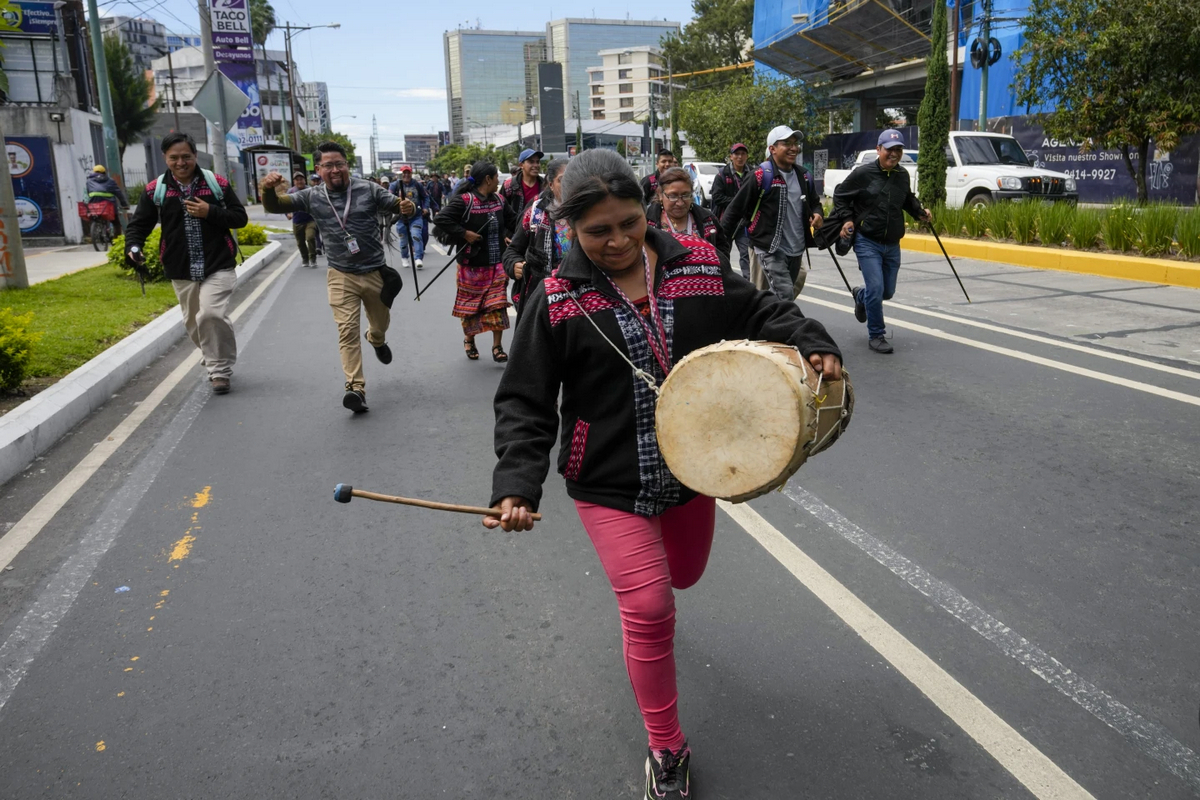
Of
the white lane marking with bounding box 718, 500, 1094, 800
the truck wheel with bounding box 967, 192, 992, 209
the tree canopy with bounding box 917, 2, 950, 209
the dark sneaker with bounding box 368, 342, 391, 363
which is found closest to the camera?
the white lane marking with bounding box 718, 500, 1094, 800

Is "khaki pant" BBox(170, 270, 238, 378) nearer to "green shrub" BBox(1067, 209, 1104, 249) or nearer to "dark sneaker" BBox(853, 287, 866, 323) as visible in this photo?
"dark sneaker" BBox(853, 287, 866, 323)

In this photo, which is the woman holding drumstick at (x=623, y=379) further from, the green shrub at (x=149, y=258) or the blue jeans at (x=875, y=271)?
the green shrub at (x=149, y=258)

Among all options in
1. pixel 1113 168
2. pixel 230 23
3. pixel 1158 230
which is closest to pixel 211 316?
pixel 1158 230

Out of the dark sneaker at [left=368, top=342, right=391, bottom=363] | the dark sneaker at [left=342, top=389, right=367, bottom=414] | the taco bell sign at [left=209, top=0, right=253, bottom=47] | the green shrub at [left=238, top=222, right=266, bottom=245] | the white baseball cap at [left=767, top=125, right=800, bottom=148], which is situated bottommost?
the dark sneaker at [left=342, top=389, right=367, bottom=414]

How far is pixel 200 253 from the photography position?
768cm

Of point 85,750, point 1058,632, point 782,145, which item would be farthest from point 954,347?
point 85,750

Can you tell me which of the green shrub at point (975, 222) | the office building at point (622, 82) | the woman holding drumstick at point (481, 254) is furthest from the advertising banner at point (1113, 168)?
the office building at point (622, 82)

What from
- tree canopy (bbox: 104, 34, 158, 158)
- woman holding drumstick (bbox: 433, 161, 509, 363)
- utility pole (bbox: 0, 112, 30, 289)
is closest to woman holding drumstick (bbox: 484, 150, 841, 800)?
woman holding drumstick (bbox: 433, 161, 509, 363)

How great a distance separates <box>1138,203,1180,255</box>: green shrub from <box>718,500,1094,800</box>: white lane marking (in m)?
10.9

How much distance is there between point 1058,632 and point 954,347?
541 centimetres

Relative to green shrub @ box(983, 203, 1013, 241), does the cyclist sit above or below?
above

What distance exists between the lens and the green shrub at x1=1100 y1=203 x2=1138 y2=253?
13.5m

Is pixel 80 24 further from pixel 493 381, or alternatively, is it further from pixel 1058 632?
pixel 1058 632

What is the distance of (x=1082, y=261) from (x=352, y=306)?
10.3 metres
